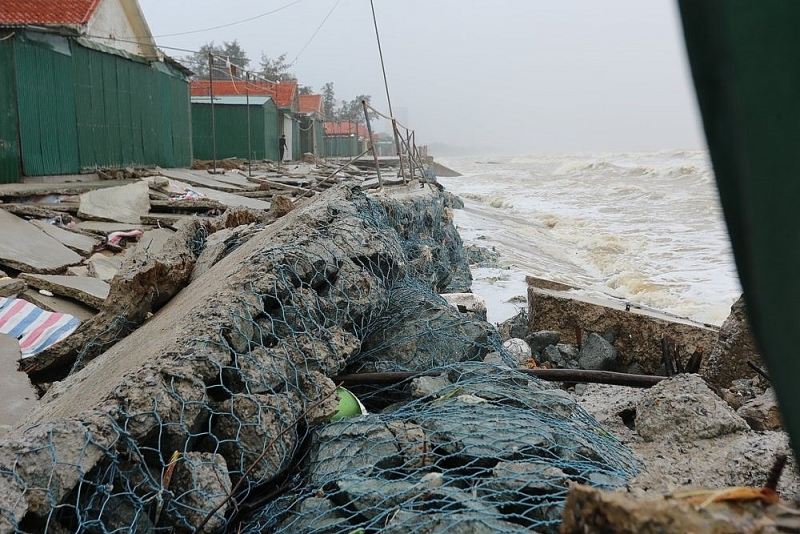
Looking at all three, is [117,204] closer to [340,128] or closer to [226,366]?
[226,366]

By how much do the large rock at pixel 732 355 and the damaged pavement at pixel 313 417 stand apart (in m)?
0.07

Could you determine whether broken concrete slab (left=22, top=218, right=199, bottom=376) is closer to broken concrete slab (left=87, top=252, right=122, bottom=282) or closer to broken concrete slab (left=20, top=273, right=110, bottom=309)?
broken concrete slab (left=20, top=273, right=110, bottom=309)

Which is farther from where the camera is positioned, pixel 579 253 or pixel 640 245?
pixel 640 245

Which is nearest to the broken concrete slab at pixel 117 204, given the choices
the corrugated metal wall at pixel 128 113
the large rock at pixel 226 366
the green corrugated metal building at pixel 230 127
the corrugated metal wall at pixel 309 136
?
the corrugated metal wall at pixel 128 113

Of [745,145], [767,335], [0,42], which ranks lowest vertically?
[767,335]

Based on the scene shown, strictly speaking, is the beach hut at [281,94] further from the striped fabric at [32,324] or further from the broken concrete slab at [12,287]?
the striped fabric at [32,324]

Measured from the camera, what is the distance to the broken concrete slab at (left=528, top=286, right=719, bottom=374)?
459cm

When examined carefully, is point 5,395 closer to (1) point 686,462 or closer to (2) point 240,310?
(2) point 240,310

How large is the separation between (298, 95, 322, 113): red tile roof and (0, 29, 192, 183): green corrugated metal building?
20.9 metres

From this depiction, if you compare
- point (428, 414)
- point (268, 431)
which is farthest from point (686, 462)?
point (268, 431)

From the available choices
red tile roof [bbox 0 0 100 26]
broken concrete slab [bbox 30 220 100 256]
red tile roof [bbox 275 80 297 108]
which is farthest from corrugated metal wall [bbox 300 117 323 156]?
broken concrete slab [bbox 30 220 100 256]

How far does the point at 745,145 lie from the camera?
635 mm

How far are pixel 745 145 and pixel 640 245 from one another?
15.7 meters

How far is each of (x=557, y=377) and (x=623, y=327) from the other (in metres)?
1.95
